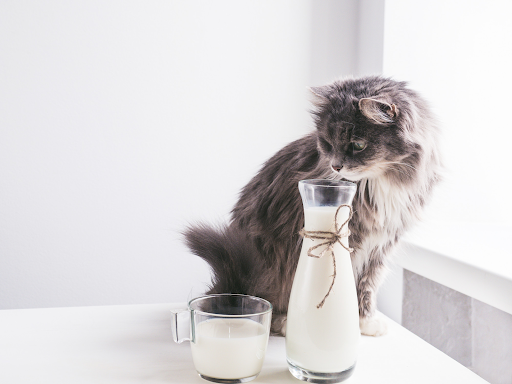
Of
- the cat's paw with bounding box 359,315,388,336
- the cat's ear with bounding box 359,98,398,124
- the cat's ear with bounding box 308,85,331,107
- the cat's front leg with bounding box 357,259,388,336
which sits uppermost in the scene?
the cat's ear with bounding box 308,85,331,107

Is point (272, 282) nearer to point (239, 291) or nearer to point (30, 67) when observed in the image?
point (239, 291)

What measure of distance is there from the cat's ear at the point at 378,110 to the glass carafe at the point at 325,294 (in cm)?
14

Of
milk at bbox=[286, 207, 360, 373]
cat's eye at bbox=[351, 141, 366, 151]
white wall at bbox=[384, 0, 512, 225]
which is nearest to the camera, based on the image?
milk at bbox=[286, 207, 360, 373]

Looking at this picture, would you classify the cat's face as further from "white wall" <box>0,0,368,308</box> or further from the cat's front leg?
"white wall" <box>0,0,368,308</box>

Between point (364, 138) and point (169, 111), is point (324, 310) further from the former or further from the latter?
point (169, 111)

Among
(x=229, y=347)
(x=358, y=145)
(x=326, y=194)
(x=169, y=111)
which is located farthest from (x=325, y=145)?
(x=169, y=111)

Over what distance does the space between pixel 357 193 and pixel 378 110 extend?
18 centimetres

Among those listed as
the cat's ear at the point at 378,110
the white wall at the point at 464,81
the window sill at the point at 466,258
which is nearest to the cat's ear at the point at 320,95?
the cat's ear at the point at 378,110

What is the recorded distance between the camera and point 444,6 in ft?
5.09

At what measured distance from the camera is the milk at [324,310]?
0.64m

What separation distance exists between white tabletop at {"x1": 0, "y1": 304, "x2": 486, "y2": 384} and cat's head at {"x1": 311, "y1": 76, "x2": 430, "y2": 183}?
1.10 feet

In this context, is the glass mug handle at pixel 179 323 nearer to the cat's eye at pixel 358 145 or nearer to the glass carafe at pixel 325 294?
the glass carafe at pixel 325 294

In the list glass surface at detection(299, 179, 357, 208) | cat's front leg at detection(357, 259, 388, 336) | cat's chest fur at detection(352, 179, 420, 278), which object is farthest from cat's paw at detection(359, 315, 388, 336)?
glass surface at detection(299, 179, 357, 208)

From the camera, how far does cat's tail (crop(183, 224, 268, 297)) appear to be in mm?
797
